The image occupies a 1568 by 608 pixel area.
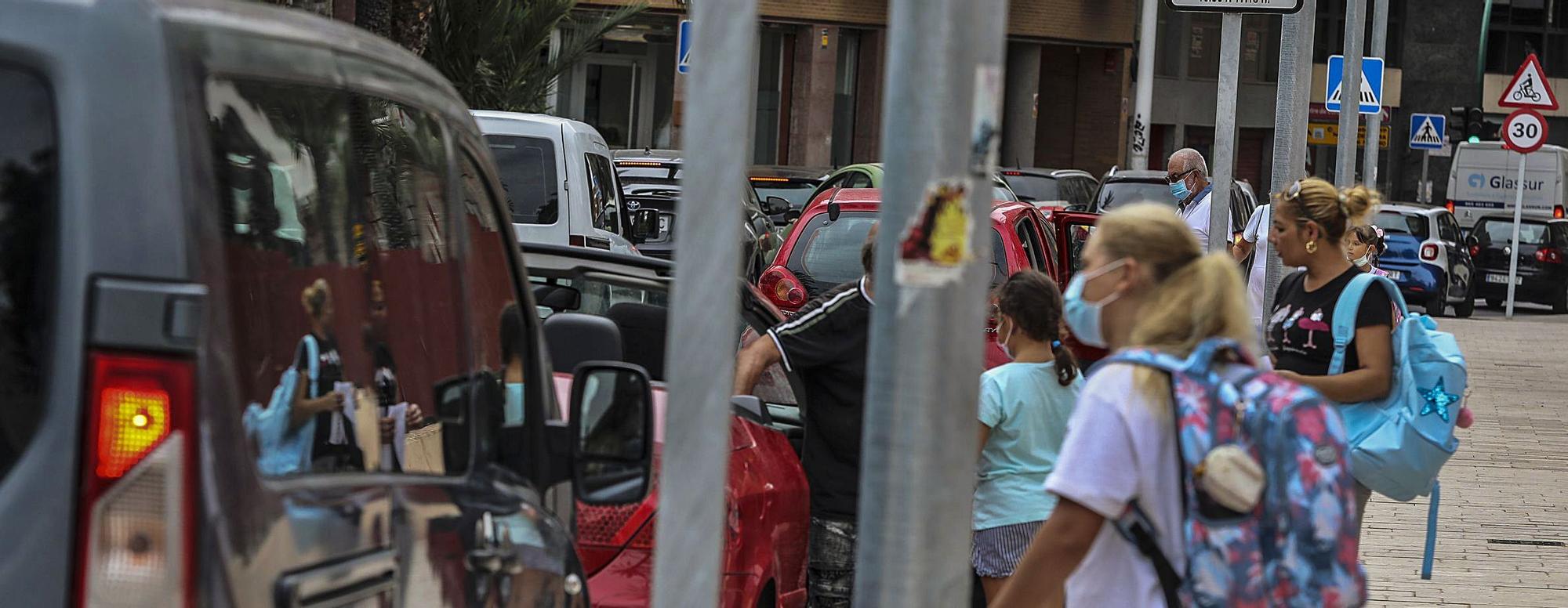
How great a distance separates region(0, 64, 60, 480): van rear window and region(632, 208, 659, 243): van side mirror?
13.2 metres

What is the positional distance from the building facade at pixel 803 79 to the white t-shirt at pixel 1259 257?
26.2m

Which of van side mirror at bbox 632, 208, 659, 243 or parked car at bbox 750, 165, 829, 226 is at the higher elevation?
parked car at bbox 750, 165, 829, 226

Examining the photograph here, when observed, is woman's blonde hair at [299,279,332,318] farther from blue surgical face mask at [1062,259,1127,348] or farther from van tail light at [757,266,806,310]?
van tail light at [757,266,806,310]

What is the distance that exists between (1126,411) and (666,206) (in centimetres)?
1577

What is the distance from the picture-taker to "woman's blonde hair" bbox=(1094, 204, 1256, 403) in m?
3.29

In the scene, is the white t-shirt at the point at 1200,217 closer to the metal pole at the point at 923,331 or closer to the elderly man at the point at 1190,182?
the elderly man at the point at 1190,182

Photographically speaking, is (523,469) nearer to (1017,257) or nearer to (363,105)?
(363,105)

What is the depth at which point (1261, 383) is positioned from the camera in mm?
3213

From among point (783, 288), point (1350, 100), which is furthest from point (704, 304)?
point (1350, 100)

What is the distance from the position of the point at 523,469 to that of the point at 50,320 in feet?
5.27

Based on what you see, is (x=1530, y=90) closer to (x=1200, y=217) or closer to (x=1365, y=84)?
(x=1365, y=84)

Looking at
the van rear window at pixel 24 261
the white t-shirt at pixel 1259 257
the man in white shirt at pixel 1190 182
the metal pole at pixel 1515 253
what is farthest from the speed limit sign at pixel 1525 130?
the van rear window at pixel 24 261

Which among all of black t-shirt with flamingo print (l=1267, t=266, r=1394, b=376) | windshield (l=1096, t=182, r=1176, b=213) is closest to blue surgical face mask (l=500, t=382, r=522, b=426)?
black t-shirt with flamingo print (l=1267, t=266, r=1394, b=376)

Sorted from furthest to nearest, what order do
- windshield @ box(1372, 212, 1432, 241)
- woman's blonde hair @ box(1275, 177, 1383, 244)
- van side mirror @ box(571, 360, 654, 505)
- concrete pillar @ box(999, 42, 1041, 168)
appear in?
concrete pillar @ box(999, 42, 1041, 168), windshield @ box(1372, 212, 1432, 241), woman's blonde hair @ box(1275, 177, 1383, 244), van side mirror @ box(571, 360, 654, 505)
